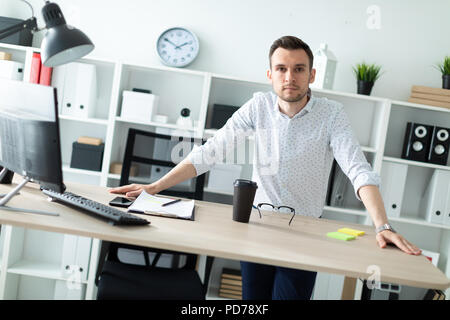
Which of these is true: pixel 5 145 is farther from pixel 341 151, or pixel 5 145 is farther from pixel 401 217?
pixel 401 217

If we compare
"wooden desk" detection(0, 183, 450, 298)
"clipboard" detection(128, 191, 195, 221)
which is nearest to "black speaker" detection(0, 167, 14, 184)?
"wooden desk" detection(0, 183, 450, 298)

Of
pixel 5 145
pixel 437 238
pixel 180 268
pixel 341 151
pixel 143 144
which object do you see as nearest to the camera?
pixel 5 145

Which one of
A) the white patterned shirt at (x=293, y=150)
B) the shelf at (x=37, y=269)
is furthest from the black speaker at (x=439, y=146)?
the shelf at (x=37, y=269)

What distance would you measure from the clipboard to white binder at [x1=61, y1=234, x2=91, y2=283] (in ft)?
4.81

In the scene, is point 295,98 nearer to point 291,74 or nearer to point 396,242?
point 291,74

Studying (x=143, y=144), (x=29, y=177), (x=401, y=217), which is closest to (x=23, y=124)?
(x=29, y=177)

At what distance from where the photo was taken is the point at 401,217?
3156 millimetres

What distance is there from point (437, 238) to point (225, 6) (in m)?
2.39

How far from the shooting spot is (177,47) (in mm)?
3271

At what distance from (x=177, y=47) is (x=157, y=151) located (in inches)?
51.0

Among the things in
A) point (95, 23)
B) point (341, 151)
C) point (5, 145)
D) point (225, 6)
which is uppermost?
point (225, 6)

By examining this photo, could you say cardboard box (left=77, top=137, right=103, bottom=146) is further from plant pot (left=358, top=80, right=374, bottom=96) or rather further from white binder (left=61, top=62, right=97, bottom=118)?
plant pot (left=358, top=80, right=374, bottom=96)

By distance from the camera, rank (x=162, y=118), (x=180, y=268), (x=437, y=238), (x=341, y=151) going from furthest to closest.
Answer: (x=437, y=238) → (x=162, y=118) → (x=180, y=268) → (x=341, y=151)

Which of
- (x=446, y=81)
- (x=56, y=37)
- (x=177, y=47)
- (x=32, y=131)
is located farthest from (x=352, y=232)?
(x=177, y=47)
